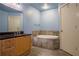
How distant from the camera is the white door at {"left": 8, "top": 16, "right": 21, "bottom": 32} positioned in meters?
2.64

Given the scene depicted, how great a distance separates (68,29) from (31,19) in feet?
3.53

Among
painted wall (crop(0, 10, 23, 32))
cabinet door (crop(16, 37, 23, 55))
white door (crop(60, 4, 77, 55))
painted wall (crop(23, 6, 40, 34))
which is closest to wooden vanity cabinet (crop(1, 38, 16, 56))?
cabinet door (crop(16, 37, 23, 55))

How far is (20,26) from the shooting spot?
2896mm

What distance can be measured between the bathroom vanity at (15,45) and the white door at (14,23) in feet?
0.66

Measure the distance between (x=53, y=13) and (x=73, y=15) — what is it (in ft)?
1.75

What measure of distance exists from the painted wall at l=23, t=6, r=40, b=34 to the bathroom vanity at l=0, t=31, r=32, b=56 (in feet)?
0.88

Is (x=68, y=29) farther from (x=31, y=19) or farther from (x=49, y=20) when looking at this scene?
(x=31, y=19)

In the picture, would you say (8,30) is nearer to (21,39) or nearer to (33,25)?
(21,39)

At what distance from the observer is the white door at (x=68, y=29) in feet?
9.67

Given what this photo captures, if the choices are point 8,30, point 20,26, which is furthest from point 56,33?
point 8,30

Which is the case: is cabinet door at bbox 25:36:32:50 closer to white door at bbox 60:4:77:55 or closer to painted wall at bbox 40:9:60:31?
painted wall at bbox 40:9:60:31

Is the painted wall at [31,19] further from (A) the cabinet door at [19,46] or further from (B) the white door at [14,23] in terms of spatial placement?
A: (A) the cabinet door at [19,46]

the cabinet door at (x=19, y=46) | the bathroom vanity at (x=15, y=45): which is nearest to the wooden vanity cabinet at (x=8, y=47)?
the bathroom vanity at (x=15, y=45)

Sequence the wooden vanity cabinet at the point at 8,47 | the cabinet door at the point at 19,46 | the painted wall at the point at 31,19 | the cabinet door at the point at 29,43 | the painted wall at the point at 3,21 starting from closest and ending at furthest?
the wooden vanity cabinet at the point at 8,47
the painted wall at the point at 3,21
the cabinet door at the point at 19,46
the painted wall at the point at 31,19
the cabinet door at the point at 29,43
